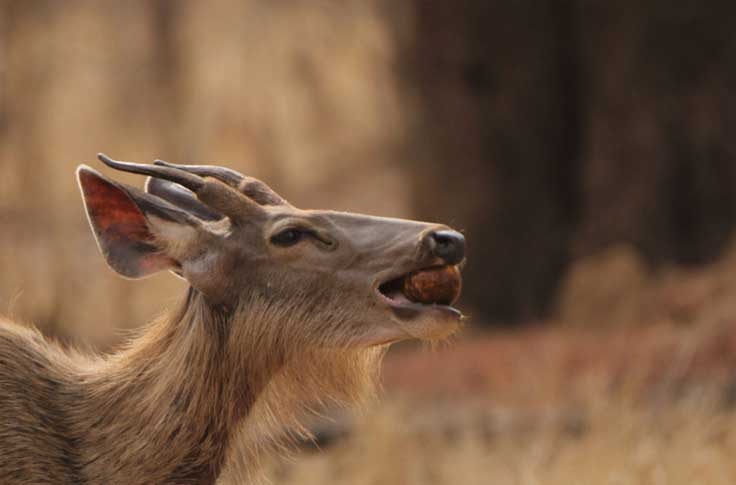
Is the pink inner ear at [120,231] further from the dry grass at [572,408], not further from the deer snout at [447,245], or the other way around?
the dry grass at [572,408]

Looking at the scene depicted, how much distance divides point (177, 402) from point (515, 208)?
9.45 meters

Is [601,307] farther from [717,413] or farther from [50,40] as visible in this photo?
[50,40]

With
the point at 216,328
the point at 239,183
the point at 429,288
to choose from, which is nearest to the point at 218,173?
the point at 239,183

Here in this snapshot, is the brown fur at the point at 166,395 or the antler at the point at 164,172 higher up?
the antler at the point at 164,172

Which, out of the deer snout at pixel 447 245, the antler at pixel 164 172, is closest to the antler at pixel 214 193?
the antler at pixel 164 172

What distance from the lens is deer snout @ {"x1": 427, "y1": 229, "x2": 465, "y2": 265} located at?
173 inches

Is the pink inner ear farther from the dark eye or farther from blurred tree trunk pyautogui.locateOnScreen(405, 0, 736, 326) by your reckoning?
blurred tree trunk pyautogui.locateOnScreen(405, 0, 736, 326)

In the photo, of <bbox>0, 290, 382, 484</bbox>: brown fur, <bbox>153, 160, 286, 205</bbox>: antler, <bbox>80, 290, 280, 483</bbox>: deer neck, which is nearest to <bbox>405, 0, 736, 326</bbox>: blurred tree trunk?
<bbox>153, 160, 286, 205</bbox>: antler

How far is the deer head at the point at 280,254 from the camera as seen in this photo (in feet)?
14.8

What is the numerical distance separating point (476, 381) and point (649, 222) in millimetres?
2875

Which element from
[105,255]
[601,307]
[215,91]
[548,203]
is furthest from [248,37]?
[105,255]

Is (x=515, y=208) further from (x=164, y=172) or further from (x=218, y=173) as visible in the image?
(x=164, y=172)

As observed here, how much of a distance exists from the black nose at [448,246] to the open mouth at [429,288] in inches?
2.7

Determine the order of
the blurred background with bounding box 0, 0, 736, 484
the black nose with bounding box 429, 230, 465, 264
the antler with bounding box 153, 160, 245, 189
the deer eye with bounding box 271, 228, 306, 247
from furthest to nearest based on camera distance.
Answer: the blurred background with bounding box 0, 0, 736, 484, the antler with bounding box 153, 160, 245, 189, the deer eye with bounding box 271, 228, 306, 247, the black nose with bounding box 429, 230, 465, 264
